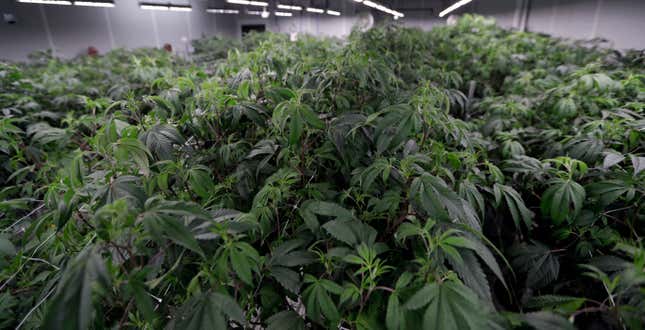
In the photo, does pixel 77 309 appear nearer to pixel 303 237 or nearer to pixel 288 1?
pixel 303 237

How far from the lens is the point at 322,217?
33.6 inches

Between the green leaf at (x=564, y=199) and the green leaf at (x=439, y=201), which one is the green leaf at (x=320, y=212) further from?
the green leaf at (x=564, y=199)

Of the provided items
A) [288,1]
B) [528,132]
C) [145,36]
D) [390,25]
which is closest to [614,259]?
[528,132]

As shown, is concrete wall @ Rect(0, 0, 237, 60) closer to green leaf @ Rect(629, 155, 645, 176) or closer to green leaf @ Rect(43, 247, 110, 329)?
green leaf @ Rect(43, 247, 110, 329)

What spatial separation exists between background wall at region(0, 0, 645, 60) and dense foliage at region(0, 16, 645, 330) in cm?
314

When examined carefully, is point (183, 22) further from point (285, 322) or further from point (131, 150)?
point (285, 322)

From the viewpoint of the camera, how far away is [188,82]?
50.1 inches

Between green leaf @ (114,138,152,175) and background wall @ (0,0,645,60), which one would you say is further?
background wall @ (0,0,645,60)

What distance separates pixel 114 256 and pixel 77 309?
22cm

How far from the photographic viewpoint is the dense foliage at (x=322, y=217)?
0.56m

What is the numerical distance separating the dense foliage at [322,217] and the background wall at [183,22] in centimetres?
314

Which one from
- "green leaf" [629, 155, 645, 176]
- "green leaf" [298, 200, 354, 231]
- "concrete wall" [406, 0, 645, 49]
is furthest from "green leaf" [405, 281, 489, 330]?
"concrete wall" [406, 0, 645, 49]

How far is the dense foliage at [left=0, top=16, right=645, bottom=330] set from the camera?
0.56m

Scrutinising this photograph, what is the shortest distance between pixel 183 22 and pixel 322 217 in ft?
52.6
